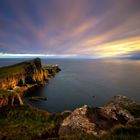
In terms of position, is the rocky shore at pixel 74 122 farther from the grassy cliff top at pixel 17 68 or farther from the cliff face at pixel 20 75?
the grassy cliff top at pixel 17 68

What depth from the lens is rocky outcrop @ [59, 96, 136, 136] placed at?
15.4 metres

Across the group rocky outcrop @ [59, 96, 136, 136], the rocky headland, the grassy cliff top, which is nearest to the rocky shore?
rocky outcrop @ [59, 96, 136, 136]

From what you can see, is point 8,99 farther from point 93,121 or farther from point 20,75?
point 20,75

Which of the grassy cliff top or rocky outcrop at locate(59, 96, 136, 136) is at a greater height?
rocky outcrop at locate(59, 96, 136, 136)

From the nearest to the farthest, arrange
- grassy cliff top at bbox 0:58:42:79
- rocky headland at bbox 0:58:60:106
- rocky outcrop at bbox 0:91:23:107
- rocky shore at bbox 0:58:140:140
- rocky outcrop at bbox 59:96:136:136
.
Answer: rocky shore at bbox 0:58:140:140, rocky outcrop at bbox 59:96:136:136, rocky outcrop at bbox 0:91:23:107, rocky headland at bbox 0:58:60:106, grassy cliff top at bbox 0:58:42:79

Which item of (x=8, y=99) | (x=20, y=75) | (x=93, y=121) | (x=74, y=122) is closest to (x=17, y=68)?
(x=20, y=75)

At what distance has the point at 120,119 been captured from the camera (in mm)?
18656

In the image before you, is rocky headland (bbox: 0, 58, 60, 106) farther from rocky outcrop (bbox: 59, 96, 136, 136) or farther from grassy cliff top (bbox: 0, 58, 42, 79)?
rocky outcrop (bbox: 59, 96, 136, 136)

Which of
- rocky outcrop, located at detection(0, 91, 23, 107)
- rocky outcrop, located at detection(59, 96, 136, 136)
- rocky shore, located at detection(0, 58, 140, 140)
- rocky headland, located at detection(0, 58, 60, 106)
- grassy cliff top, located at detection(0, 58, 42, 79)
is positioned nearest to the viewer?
rocky shore, located at detection(0, 58, 140, 140)

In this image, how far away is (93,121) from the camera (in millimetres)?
16969

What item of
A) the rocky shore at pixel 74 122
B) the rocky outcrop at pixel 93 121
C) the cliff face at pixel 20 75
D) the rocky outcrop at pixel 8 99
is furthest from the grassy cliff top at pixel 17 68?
the rocky outcrop at pixel 93 121

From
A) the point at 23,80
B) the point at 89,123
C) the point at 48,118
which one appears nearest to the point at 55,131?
the point at 89,123

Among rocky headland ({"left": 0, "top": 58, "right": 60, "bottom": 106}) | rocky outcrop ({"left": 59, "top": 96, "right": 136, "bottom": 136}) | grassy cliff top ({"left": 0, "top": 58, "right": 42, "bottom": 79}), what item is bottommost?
rocky headland ({"left": 0, "top": 58, "right": 60, "bottom": 106})

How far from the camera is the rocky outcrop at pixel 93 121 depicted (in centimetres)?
1545
